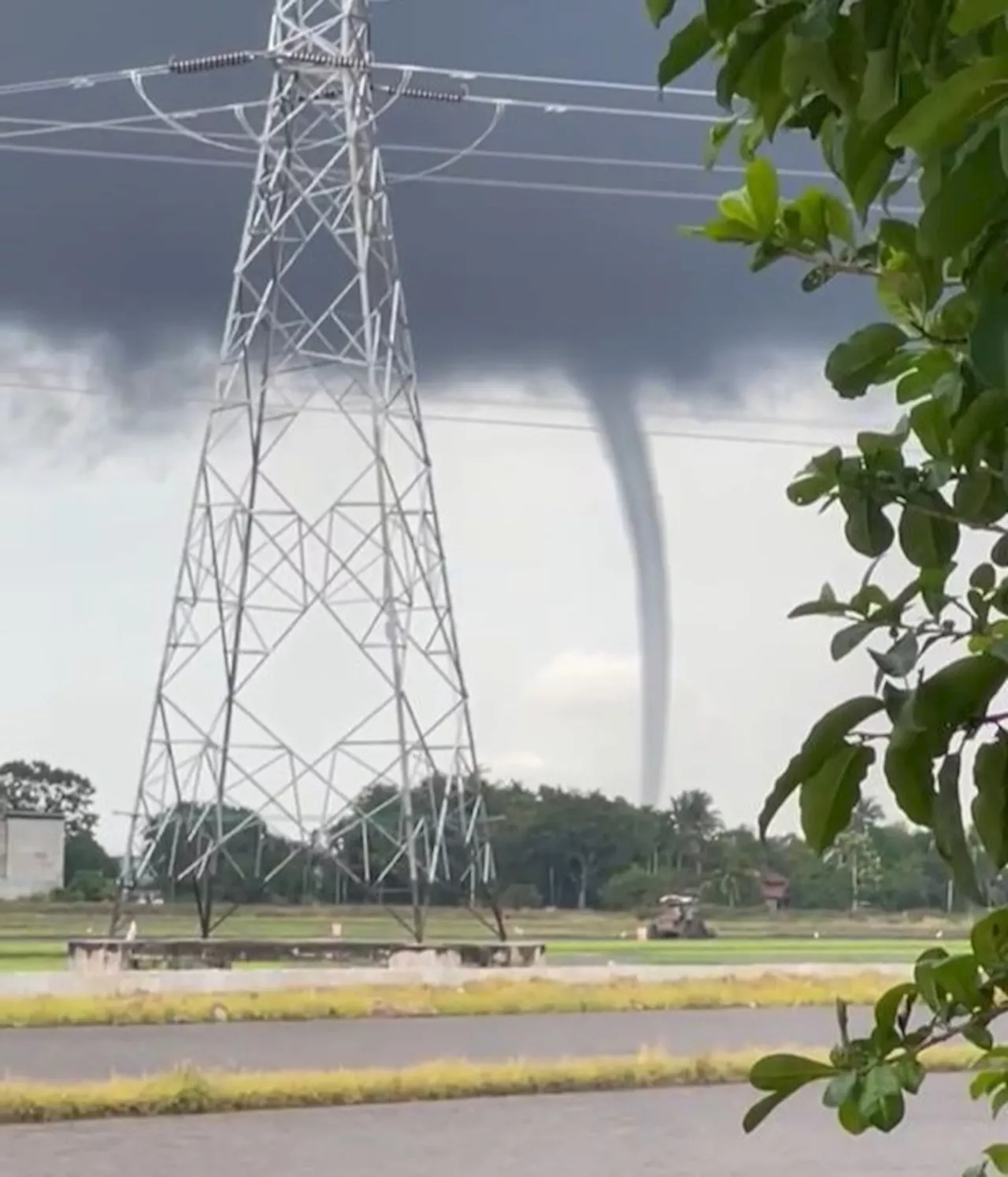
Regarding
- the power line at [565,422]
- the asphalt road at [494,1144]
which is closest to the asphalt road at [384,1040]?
the asphalt road at [494,1144]

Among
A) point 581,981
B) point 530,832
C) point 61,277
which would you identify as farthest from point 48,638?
point 581,981

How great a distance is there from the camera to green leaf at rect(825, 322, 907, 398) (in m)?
0.37

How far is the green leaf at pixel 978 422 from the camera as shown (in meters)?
0.32

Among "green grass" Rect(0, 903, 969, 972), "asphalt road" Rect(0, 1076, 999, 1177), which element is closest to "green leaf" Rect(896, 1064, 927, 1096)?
Result: "asphalt road" Rect(0, 1076, 999, 1177)

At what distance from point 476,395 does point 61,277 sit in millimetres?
648

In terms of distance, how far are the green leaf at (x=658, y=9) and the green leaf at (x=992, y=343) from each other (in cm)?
13

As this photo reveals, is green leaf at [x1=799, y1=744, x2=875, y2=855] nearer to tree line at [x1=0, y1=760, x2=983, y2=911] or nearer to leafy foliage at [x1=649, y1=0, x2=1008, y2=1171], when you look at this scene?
leafy foliage at [x1=649, y1=0, x2=1008, y2=1171]

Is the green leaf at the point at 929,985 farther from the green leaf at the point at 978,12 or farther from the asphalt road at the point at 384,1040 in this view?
the asphalt road at the point at 384,1040

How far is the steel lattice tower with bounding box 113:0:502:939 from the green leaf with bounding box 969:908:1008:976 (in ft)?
6.80

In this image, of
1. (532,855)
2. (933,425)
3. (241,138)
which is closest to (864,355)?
(933,425)

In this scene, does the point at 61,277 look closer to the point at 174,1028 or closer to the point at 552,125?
the point at 552,125

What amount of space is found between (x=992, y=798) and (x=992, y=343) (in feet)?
0.44

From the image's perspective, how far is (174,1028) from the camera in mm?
2268

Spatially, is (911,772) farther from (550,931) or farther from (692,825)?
(550,931)
